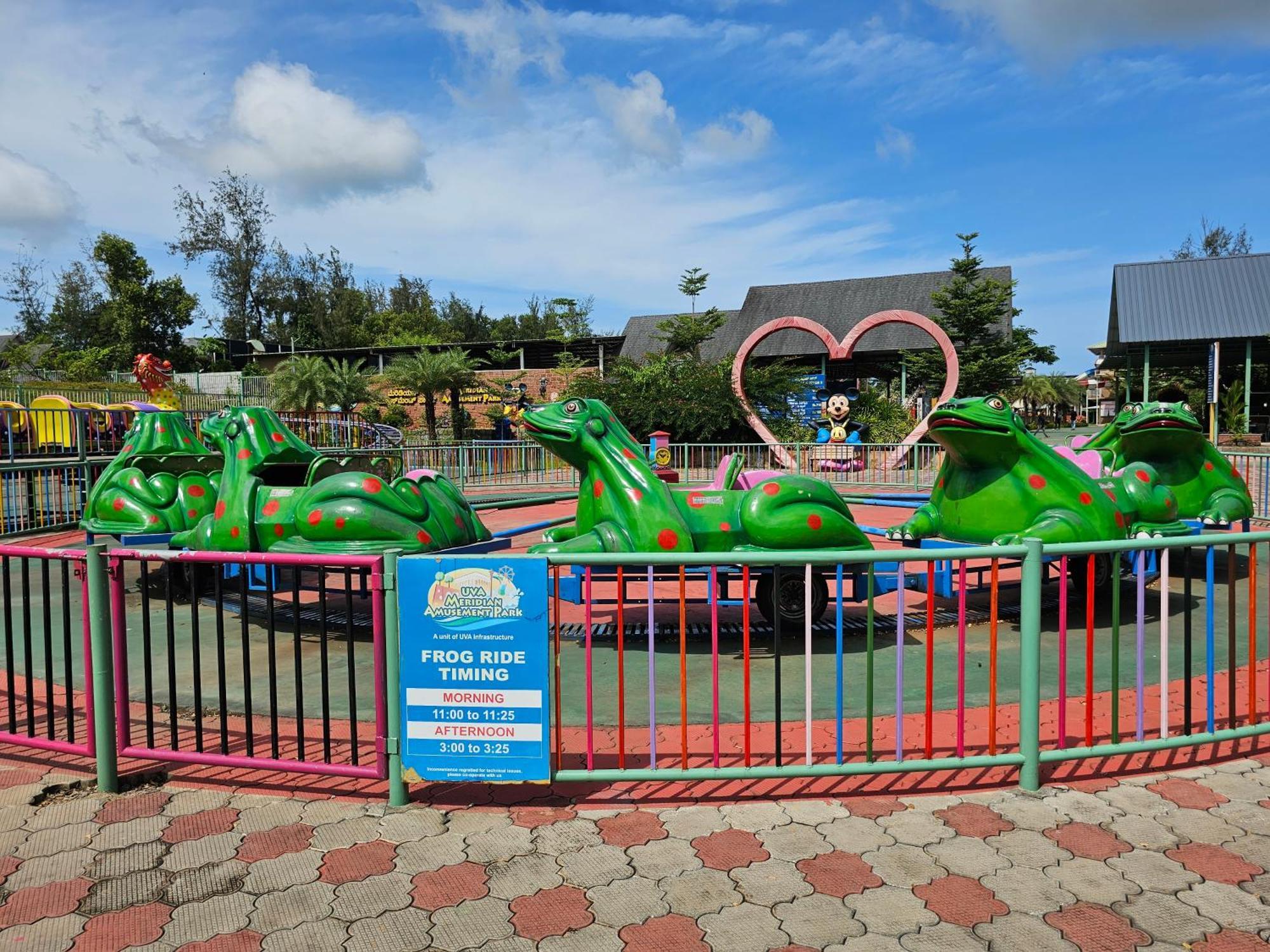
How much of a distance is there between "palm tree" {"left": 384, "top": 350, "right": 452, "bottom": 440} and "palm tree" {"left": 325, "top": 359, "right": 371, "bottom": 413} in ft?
8.19

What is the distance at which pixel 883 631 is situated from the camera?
21.4ft

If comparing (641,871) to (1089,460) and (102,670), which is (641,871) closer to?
(102,670)

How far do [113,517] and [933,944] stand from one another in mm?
8411

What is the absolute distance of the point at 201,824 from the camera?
11.4ft

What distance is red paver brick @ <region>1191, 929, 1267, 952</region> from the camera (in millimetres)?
2607

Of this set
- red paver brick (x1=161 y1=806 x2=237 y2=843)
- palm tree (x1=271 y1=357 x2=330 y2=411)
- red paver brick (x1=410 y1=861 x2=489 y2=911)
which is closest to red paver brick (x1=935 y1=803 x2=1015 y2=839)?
red paver brick (x1=410 y1=861 x2=489 y2=911)

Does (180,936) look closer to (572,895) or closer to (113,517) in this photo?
(572,895)

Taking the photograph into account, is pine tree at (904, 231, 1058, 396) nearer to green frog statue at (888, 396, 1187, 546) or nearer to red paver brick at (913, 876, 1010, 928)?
green frog statue at (888, 396, 1187, 546)

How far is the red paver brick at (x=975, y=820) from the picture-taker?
3.40 metres

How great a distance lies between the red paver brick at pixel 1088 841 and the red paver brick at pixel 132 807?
11.8ft

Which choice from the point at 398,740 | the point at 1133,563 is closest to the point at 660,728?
the point at 398,740

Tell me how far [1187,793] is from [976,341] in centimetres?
3398

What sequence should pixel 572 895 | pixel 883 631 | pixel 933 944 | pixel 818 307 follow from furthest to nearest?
1. pixel 818 307
2. pixel 883 631
3. pixel 572 895
4. pixel 933 944

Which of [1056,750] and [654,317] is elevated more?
[654,317]
